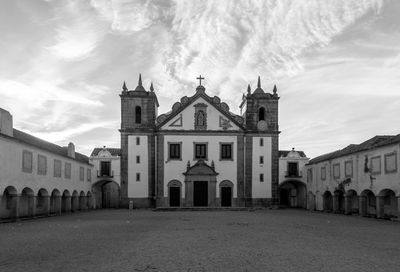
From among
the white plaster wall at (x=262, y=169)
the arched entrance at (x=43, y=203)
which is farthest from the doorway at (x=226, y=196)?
the arched entrance at (x=43, y=203)

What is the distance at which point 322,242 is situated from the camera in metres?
12.9

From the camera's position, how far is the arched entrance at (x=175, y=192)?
3797 cm

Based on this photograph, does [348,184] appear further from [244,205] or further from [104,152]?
[104,152]

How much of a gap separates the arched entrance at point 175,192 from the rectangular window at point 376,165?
1739 centimetres

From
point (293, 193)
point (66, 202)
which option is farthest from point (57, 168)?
point (293, 193)

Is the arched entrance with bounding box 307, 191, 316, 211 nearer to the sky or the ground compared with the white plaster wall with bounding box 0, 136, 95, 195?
nearer to the ground

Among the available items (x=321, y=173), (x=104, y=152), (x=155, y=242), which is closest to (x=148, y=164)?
(x=104, y=152)

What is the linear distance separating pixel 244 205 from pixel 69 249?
28146 millimetres

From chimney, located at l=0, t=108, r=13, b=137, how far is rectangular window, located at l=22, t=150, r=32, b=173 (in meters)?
1.74

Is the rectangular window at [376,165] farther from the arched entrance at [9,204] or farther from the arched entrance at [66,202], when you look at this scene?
the arched entrance at [66,202]

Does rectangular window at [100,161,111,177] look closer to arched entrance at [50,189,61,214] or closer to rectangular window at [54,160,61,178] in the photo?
arched entrance at [50,189,61,214]

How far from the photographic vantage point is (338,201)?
33.0 m

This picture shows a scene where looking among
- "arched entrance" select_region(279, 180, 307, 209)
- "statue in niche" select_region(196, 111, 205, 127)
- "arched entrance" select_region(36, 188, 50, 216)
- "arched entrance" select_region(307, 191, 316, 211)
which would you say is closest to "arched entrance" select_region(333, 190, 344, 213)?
"arched entrance" select_region(307, 191, 316, 211)

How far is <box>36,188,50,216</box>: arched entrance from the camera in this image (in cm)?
2766
